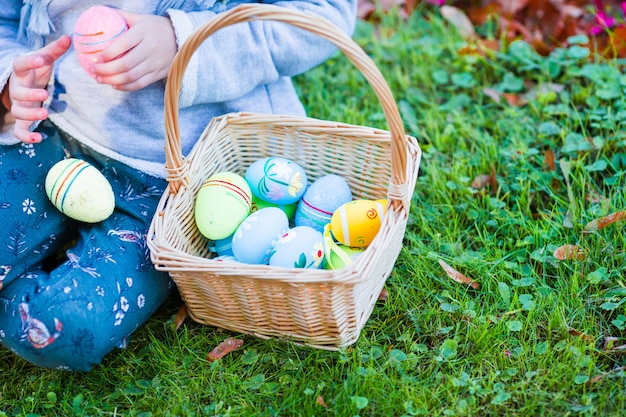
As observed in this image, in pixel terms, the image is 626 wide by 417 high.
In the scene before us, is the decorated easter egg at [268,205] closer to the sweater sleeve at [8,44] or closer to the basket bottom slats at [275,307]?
the basket bottom slats at [275,307]

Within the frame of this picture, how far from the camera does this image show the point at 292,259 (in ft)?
4.51

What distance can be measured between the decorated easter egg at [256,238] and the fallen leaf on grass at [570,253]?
0.68 m

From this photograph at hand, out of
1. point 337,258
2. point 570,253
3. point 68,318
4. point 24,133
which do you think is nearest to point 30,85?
point 24,133

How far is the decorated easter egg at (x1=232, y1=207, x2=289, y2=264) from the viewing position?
4.74 feet

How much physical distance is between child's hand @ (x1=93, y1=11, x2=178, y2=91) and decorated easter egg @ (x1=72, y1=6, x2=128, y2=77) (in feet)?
0.05

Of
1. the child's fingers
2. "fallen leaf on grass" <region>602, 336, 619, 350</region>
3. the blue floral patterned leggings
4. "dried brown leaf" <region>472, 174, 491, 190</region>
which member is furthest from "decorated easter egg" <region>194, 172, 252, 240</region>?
"fallen leaf on grass" <region>602, 336, 619, 350</region>

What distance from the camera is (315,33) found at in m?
1.21

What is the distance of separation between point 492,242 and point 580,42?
958 millimetres

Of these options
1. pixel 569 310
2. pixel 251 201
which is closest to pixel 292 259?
pixel 251 201

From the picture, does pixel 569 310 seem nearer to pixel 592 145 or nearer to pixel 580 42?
pixel 592 145

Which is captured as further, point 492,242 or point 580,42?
point 580,42

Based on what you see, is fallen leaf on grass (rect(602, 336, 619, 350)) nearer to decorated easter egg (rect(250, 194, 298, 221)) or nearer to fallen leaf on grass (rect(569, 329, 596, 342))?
fallen leaf on grass (rect(569, 329, 596, 342))

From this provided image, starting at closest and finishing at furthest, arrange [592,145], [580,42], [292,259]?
[292,259] → [592,145] → [580,42]

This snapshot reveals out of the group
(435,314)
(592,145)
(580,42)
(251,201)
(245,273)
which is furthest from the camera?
(580,42)
